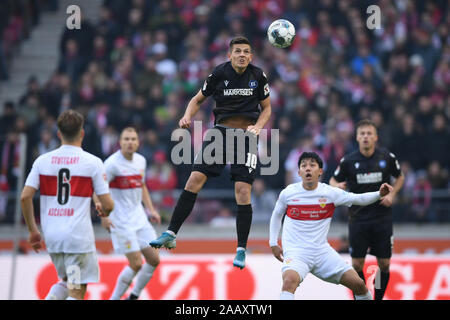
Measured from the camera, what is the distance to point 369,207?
911 cm

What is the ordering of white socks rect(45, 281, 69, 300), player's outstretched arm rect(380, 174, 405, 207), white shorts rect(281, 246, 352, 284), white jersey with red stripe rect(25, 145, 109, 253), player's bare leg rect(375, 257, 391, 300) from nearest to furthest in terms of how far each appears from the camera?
white jersey with red stripe rect(25, 145, 109, 253)
white socks rect(45, 281, 69, 300)
white shorts rect(281, 246, 352, 284)
player's outstretched arm rect(380, 174, 405, 207)
player's bare leg rect(375, 257, 391, 300)

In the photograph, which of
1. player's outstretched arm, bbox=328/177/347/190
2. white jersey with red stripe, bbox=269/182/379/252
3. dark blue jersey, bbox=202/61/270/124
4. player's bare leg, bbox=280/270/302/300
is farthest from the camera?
player's outstretched arm, bbox=328/177/347/190

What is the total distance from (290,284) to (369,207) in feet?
7.76

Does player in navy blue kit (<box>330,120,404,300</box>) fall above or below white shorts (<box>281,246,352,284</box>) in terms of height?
above

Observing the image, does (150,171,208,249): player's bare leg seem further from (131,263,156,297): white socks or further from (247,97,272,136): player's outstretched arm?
(131,263,156,297): white socks

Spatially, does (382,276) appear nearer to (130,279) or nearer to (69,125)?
(130,279)

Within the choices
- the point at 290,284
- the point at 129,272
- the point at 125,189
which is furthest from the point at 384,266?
the point at 125,189

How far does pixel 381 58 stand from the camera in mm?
16234

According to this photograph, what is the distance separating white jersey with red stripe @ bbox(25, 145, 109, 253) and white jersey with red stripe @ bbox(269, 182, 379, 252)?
74.7 inches

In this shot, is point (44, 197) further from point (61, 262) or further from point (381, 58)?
point (381, 58)

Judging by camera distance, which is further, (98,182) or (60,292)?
(60,292)

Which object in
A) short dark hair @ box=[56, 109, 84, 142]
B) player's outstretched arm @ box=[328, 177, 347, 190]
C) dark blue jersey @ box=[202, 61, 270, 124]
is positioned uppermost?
dark blue jersey @ box=[202, 61, 270, 124]

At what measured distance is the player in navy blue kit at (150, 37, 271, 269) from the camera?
24.8ft

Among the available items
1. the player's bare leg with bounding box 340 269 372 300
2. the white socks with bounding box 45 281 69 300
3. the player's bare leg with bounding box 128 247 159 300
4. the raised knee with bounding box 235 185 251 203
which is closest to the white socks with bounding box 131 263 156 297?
the player's bare leg with bounding box 128 247 159 300
